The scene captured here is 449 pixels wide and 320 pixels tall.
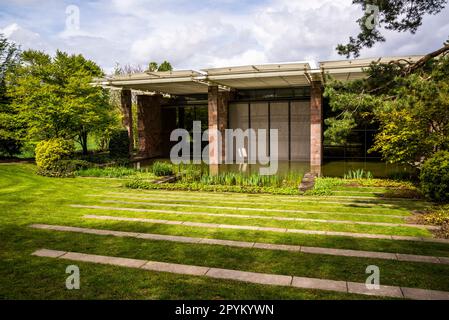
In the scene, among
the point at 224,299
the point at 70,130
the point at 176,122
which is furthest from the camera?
the point at 176,122

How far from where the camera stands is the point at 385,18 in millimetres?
9523

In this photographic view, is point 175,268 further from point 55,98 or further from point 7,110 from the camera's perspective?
point 7,110

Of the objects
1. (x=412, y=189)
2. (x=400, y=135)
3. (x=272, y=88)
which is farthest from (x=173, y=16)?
(x=272, y=88)

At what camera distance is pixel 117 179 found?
1652 centimetres

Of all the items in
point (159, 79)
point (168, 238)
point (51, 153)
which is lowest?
point (168, 238)

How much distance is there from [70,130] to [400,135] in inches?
713

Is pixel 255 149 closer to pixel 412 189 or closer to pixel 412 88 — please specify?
pixel 412 189

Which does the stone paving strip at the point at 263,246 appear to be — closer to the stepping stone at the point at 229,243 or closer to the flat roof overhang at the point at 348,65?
the stepping stone at the point at 229,243

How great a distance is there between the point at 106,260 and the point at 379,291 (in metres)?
4.09

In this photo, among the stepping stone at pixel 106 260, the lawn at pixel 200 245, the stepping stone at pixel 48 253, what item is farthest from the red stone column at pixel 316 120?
the stepping stone at pixel 48 253

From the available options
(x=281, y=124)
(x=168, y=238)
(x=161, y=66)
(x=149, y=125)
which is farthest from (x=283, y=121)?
(x=168, y=238)

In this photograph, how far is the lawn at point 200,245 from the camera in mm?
4645

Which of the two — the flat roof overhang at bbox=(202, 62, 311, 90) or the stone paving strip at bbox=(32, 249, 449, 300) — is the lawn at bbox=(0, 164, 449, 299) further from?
the flat roof overhang at bbox=(202, 62, 311, 90)

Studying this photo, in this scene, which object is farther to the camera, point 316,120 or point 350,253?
point 316,120
